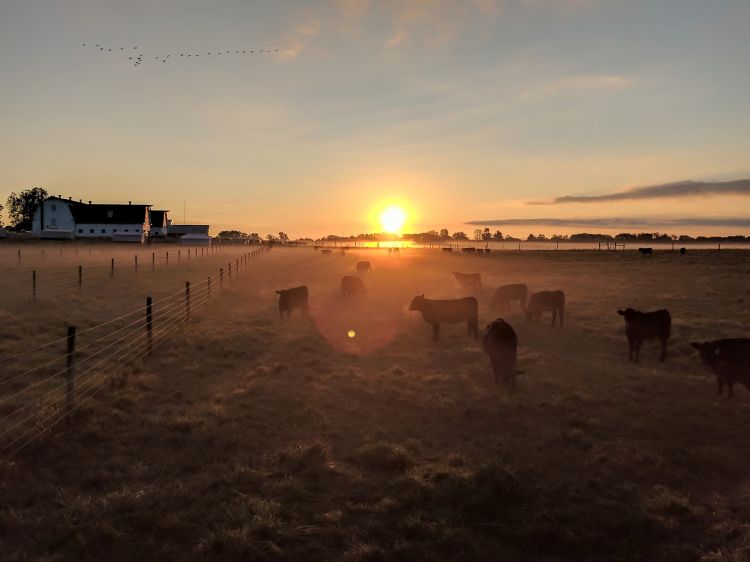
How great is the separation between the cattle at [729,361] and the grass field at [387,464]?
1.34ft

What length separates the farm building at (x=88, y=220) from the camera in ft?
286

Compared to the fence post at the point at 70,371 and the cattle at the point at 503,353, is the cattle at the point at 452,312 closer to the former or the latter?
the cattle at the point at 503,353

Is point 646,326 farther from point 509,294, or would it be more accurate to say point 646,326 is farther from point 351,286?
point 351,286

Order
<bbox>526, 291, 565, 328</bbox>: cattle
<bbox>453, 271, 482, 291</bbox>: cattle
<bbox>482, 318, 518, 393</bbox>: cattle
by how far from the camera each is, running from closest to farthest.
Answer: <bbox>482, 318, 518, 393</bbox>: cattle → <bbox>526, 291, 565, 328</bbox>: cattle → <bbox>453, 271, 482, 291</bbox>: cattle

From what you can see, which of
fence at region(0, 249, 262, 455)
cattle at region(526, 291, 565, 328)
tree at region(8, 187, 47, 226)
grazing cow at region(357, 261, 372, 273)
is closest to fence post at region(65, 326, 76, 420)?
fence at region(0, 249, 262, 455)

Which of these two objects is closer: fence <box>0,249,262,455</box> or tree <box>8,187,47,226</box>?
fence <box>0,249,262,455</box>

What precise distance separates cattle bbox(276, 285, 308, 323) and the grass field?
15.7 feet

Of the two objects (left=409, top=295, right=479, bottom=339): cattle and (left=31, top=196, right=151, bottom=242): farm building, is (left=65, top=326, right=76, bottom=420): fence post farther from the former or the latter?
(left=31, top=196, right=151, bottom=242): farm building

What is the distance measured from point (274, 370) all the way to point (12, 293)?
60.3 feet

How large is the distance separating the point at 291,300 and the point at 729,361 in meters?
13.4

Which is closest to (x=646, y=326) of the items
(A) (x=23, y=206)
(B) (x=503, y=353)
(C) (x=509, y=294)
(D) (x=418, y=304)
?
(B) (x=503, y=353)

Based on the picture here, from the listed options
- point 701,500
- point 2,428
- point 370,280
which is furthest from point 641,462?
point 370,280

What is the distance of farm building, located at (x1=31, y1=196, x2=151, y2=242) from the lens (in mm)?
87188

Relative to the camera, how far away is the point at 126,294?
2311 centimetres
